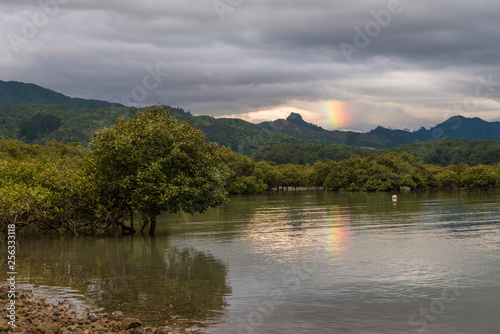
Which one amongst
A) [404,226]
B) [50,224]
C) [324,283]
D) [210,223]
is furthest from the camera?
[210,223]

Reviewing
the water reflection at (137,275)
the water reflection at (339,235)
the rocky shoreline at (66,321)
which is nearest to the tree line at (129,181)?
the water reflection at (137,275)

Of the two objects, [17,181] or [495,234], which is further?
[17,181]

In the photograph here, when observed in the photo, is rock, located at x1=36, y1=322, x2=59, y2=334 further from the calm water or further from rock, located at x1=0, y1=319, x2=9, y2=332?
the calm water

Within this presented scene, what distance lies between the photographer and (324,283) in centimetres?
2844

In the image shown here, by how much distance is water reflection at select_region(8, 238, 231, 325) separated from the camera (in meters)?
23.2

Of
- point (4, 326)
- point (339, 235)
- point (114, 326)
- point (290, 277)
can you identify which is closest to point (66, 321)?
point (114, 326)

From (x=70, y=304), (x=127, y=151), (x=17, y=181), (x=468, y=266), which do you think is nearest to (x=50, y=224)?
(x=17, y=181)

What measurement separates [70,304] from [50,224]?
31313mm

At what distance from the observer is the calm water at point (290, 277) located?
21.4m

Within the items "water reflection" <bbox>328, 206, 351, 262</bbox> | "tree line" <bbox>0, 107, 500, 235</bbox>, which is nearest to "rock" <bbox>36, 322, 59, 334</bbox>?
"water reflection" <bbox>328, 206, 351, 262</bbox>

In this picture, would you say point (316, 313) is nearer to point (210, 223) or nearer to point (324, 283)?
point (324, 283)

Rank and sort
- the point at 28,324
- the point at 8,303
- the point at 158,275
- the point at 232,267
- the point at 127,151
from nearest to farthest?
the point at 28,324
the point at 8,303
the point at 158,275
the point at 232,267
the point at 127,151

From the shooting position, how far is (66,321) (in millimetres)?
19656

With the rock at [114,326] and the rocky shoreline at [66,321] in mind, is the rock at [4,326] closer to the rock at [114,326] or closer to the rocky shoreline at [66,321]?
the rocky shoreline at [66,321]
